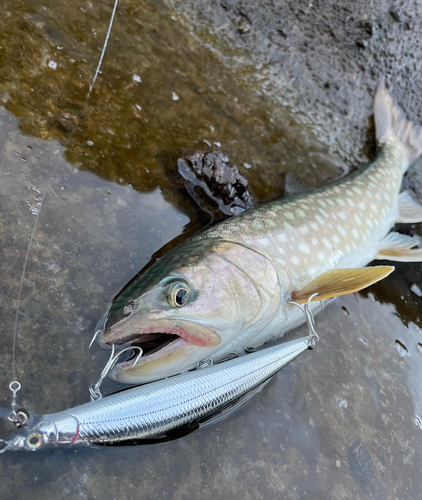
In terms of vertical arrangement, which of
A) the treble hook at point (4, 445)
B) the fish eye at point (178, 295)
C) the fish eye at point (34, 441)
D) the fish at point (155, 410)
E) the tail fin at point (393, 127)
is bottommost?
the treble hook at point (4, 445)

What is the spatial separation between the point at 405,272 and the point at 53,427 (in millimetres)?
3590

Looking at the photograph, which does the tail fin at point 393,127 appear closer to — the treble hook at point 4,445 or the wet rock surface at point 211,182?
the wet rock surface at point 211,182

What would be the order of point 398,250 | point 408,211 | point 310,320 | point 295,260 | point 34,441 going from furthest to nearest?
point 408,211, point 398,250, point 295,260, point 310,320, point 34,441

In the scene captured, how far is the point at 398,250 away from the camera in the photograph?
3822 millimetres

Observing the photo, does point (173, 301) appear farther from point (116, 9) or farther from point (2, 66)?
point (116, 9)

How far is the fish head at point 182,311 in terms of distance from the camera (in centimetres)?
221

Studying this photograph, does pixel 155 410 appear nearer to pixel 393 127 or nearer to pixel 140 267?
pixel 140 267

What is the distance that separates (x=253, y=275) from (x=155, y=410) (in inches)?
44.7

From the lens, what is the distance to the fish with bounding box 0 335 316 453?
1.76 m

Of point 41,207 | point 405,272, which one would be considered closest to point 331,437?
point 405,272

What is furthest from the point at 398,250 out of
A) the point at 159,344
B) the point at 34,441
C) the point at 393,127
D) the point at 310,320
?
the point at 34,441

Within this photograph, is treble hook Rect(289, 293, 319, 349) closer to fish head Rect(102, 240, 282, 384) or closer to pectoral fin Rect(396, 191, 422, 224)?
fish head Rect(102, 240, 282, 384)

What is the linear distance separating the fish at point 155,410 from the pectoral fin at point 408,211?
2.60 meters

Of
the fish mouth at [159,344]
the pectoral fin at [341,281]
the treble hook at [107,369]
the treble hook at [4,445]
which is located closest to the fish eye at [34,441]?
the treble hook at [4,445]
